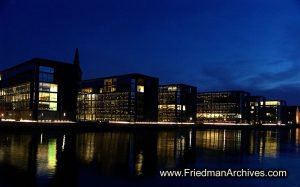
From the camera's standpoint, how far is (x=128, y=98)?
163m

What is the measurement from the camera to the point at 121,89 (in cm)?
16838

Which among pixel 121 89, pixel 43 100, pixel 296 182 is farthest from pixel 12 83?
pixel 296 182

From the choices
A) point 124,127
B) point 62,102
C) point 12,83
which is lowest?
point 124,127

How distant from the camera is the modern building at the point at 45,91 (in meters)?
117

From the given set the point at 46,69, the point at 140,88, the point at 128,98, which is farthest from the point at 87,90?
the point at 46,69

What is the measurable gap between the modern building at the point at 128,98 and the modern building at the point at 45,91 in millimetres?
40587

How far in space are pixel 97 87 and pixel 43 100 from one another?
71120 millimetres

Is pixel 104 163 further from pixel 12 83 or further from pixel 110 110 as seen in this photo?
pixel 110 110

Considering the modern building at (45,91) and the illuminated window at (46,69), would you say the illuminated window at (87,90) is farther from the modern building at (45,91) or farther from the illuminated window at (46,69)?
the illuminated window at (46,69)

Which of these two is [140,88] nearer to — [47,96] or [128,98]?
[128,98]

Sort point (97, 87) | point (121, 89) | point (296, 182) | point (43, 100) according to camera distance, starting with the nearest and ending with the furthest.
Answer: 1. point (296, 182)
2. point (43, 100)
3. point (121, 89)
4. point (97, 87)

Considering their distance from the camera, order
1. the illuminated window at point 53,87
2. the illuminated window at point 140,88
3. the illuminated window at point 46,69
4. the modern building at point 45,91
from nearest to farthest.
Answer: the modern building at point 45,91
the illuminated window at point 46,69
the illuminated window at point 53,87
the illuminated window at point 140,88

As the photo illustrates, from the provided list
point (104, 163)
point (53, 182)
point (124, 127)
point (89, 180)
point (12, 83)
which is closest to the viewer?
A: point (53, 182)

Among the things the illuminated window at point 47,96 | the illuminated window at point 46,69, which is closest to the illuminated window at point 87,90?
the illuminated window at point 47,96
